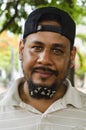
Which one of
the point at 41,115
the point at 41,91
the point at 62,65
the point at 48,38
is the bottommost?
the point at 41,115

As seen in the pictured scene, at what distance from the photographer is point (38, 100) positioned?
1.61 metres

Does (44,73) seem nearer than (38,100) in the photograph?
Yes

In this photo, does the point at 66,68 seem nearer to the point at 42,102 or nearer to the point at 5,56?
the point at 42,102

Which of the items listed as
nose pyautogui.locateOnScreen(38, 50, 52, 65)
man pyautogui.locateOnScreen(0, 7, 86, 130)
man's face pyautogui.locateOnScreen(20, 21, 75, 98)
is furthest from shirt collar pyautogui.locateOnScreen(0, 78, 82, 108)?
nose pyautogui.locateOnScreen(38, 50, 52, 65)

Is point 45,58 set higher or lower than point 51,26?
lower

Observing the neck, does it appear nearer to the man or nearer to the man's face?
the man

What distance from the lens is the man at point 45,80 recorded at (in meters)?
1.50

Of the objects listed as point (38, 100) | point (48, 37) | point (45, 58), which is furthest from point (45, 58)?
point (38, 100)

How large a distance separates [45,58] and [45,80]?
104 millimetres

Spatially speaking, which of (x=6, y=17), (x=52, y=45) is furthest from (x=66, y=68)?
(x=6, y=17)

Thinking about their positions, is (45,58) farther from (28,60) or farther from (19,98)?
(19,98)

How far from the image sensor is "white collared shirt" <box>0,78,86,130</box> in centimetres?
149

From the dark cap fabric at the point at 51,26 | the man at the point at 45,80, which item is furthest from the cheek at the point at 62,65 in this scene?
the dark cap fabric at the point at 51,26

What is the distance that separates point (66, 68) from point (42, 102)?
0.21 meters
